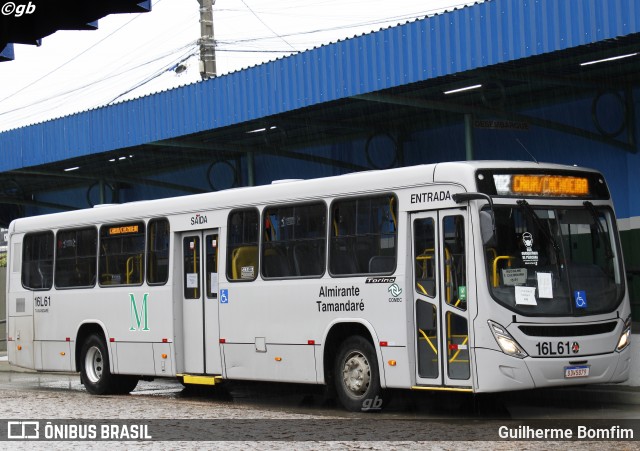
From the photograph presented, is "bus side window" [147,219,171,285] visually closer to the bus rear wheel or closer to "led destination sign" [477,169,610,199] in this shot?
the bus rear wheel

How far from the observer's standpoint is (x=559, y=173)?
1408 cm

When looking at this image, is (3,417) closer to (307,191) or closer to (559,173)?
(307,191)

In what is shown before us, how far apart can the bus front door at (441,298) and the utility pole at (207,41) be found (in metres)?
24.4

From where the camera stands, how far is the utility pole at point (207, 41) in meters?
37.3

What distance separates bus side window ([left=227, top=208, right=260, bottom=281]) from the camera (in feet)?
53.6

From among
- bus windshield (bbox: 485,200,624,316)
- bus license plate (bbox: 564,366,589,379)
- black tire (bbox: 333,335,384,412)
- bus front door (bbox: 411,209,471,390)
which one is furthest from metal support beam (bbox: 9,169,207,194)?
bus license plate (bbox: 564,366,589,379)

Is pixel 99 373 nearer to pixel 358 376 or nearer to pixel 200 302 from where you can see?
pixel 200 302

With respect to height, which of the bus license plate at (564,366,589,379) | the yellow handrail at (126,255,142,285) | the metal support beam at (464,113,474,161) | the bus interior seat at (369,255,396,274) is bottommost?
the bus license plate at (564,366,589,379)

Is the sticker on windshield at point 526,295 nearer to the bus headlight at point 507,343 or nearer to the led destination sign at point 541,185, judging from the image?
the bus headlight at point 507,343

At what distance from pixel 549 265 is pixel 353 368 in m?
2.85

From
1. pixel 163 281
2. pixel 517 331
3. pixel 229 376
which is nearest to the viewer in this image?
pixel 517 331

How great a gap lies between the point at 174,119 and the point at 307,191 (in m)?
9.76

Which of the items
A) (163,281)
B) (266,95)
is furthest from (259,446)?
(266,95)

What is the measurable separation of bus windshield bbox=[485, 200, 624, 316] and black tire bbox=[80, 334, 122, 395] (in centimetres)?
805
